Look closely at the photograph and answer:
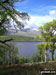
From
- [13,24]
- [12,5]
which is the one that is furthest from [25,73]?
[12,5]

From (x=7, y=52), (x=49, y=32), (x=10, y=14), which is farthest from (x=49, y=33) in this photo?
(x=10, y=14)

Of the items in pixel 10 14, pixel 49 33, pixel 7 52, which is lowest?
pixel 7 52

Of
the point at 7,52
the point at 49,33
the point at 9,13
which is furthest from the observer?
the point at 49,33

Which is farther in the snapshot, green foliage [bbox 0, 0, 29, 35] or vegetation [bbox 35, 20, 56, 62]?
vegetation [bbox 35, 20, 56, 62]

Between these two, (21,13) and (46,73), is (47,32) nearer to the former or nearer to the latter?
(21,13)

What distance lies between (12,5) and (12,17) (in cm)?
103

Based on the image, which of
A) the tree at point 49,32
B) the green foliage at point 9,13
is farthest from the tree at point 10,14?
the tree at point 49,32

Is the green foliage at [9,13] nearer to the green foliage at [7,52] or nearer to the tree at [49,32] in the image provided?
the green foliage at [7,52]

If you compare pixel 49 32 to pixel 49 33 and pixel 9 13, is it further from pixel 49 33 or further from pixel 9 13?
pixel 9 13

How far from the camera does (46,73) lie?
28.3 feet

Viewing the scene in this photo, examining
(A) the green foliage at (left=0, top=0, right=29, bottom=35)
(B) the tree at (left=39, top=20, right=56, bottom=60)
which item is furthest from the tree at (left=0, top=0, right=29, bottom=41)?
(B) the tree at (left=39, top=20, right=56, bottom=60)

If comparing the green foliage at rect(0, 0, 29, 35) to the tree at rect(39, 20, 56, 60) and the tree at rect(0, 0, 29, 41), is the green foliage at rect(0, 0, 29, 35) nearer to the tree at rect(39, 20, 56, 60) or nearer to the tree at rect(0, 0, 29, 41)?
the tree at rect(0, 0, 29, 41)

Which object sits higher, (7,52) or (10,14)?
(10,14)

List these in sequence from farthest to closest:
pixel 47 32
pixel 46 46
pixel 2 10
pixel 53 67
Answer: pixel 46 46
pixel 47 32
pixel 2 10
pixel 53 67
